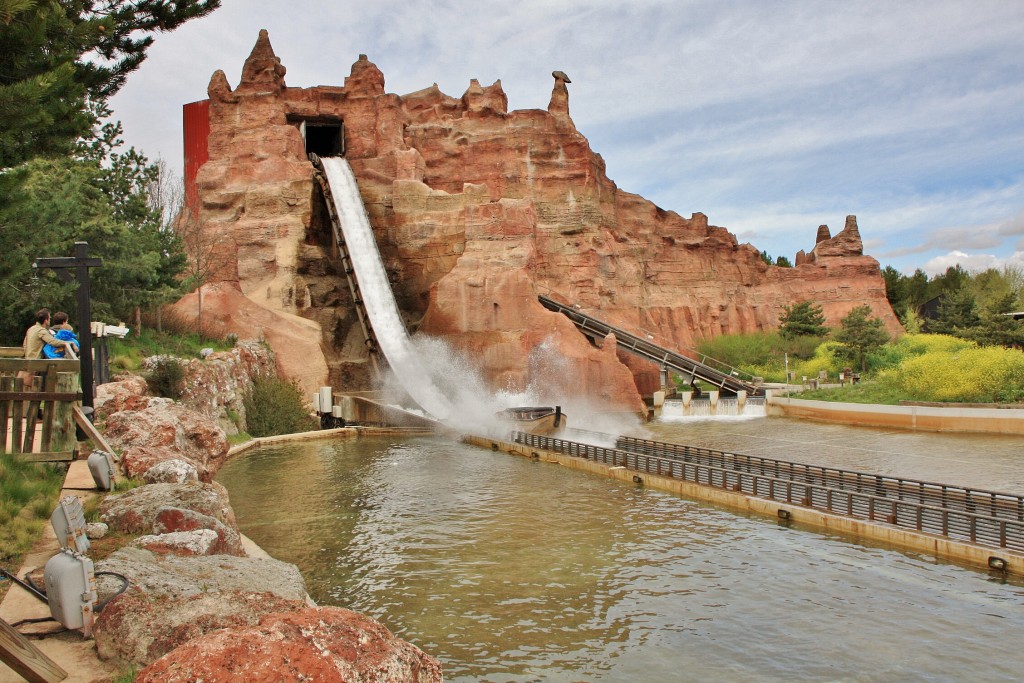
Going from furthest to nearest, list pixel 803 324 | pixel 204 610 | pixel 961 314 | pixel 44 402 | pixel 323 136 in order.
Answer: pixel 323 136 < pixel 803 324 < pixel 961 314 < pixel 44 402 < pixel 204 610

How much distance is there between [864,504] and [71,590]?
53.8 ft

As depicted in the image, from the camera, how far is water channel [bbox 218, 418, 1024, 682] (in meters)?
10.0

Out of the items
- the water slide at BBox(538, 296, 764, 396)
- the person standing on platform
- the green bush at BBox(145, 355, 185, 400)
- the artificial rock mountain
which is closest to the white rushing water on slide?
the artificial rock mountain

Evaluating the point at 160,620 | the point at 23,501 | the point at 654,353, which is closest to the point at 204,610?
the point at 160,620

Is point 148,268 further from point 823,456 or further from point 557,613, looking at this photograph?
point 823,456

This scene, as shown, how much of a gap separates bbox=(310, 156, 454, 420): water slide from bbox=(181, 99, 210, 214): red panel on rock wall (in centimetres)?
717

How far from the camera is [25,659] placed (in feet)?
17.0

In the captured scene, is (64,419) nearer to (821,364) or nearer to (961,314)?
(821,364)

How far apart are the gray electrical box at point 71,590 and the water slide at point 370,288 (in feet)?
93.2

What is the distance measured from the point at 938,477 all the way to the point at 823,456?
463 cm

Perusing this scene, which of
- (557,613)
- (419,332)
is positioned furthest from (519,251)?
(557,613)

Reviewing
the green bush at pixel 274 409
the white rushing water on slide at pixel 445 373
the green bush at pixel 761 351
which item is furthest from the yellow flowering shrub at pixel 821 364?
the green bush at pixel 274 409

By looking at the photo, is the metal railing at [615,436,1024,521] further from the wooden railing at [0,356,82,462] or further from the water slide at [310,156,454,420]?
the wooden railing at [0,356,82,462]

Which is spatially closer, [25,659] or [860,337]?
[25,659]
